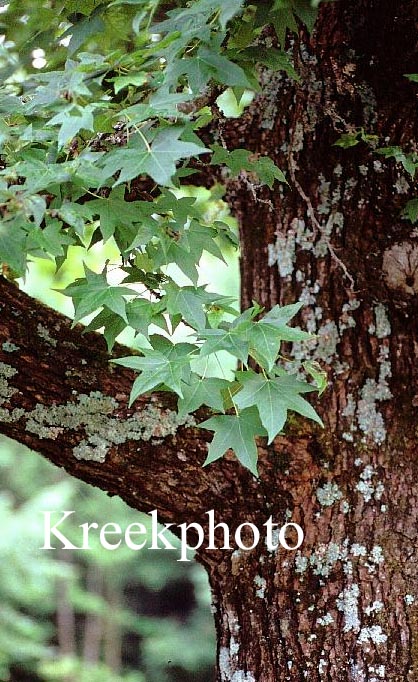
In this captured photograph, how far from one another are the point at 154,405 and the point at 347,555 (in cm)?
41

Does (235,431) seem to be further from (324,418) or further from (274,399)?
(324,418)

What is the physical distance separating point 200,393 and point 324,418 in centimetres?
39

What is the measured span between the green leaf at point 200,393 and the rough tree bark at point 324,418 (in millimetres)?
237

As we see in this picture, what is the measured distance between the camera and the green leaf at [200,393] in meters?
0.98

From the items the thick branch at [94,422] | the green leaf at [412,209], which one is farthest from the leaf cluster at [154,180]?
the green leaf at [412,209]

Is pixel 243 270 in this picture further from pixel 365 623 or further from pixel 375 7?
pixel 365 623

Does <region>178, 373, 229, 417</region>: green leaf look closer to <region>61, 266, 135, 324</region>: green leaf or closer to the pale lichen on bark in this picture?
<region>61, 266, 135, 324</region>: green leaf

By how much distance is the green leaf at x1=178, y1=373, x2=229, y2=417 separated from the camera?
98cm

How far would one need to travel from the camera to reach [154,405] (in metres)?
1.23

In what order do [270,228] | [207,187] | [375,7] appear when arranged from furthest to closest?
[207,187] → [270,228] → [375,7]

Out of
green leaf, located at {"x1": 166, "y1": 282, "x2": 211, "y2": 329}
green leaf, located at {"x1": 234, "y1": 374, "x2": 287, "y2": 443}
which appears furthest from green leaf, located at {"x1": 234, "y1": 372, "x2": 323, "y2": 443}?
green leaf, located at {"x1": 166, "y1": 282, "x2": 211, "y2": 329}

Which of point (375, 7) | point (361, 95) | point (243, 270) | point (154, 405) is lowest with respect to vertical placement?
point (154, 405)

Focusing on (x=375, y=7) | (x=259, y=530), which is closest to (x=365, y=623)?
(x=259, y=530)

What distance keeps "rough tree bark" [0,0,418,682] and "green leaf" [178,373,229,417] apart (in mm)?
237
